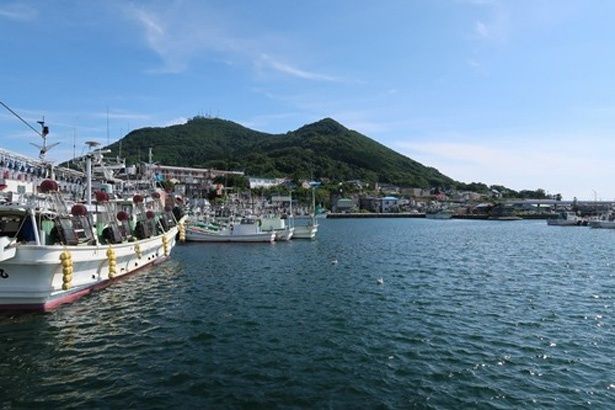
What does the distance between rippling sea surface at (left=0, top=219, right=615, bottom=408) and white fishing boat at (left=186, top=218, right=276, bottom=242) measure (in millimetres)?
29475

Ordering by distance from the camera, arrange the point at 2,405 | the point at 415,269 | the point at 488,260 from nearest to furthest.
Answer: the point at 2,405
the point at 415,269
the point at 488,260

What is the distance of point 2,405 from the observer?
1091 centimetres

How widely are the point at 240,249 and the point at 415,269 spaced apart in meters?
23.4

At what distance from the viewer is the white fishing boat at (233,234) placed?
6050 centimetres

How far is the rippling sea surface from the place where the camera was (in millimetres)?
11852

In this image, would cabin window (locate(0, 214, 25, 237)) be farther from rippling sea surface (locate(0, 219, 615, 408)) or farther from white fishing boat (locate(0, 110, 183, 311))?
rippling sea surface (locate(0, 219, 615, 408))

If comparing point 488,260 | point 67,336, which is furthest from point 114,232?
point 488,260

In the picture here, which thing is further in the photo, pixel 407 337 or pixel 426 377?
pixel 407 337

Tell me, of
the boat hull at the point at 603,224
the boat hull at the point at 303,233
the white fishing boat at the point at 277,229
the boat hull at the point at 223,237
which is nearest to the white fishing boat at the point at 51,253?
the boat hull at the point at 223,237

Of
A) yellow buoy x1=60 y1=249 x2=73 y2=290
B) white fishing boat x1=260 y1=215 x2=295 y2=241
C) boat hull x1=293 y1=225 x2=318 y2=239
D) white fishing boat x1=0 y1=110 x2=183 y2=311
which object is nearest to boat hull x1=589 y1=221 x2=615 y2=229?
boat hull x1=293 y1=225 x2=318 y2=239

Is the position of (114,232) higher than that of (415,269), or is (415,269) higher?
(114,232)

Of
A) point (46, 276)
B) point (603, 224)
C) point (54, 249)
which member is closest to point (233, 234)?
point (46, 276)

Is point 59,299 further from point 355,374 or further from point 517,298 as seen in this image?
point 517,298

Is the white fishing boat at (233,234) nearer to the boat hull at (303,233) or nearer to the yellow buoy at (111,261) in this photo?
the boat hull at (303,233)
